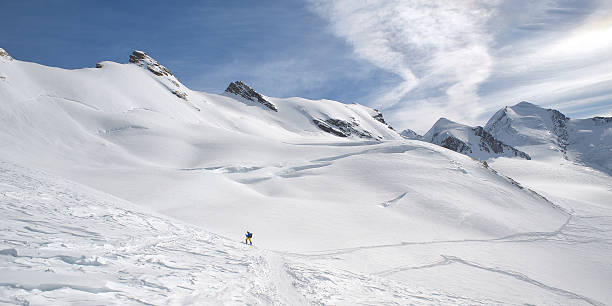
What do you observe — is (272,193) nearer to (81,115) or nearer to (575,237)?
(575,237)

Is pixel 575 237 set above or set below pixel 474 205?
below

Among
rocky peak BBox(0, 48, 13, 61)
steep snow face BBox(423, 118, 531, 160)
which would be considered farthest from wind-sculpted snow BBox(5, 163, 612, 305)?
steep snow face BBox(423, 118, 531, 160)

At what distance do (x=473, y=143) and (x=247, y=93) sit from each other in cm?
13404

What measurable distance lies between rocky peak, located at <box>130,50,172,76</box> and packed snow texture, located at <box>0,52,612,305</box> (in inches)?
1135

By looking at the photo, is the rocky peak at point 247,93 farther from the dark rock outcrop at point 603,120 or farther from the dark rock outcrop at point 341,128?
the dark rock outcrop at point 603,120

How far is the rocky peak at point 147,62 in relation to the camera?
7638cm

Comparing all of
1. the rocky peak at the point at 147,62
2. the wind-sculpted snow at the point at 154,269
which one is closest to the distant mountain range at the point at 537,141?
the rocky peak at the point at 147,62

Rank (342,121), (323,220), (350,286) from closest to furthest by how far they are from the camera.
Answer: (350,286) → (323,220) → (342,121)

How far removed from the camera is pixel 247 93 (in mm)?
114625

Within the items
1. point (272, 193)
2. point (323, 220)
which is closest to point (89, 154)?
point (272, 193)

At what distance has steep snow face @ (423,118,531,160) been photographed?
14288cm

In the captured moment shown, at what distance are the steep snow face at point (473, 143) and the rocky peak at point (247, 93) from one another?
106789mm

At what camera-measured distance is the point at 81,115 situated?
35.7 meters

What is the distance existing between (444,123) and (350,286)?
20842 centimetres
